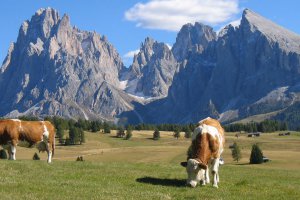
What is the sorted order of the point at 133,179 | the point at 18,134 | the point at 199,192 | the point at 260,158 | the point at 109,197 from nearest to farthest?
the point at 109,197
the point at 199,192
the point at 133,179
the point at 18,134
the point at 260,158

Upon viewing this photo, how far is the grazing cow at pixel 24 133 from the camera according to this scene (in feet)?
108

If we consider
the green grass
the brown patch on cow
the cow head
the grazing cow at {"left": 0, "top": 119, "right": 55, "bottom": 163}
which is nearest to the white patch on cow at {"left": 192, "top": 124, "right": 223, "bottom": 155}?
the brown patch on cow

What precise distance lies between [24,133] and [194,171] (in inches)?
571

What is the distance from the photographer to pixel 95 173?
94.8 feet

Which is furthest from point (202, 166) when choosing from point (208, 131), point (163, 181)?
point (163, 181)

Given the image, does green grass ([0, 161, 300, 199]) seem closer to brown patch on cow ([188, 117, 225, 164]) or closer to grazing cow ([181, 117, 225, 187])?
grazing cow ([181, 117, 225, 187])

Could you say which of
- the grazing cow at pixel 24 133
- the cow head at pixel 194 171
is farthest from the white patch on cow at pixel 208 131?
the grazing cow at pixel 24 133

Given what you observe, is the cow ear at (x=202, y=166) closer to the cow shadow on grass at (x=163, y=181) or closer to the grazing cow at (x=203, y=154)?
the grazing cow at (x=203, y=154)

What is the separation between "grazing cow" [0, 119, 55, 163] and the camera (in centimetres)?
3303

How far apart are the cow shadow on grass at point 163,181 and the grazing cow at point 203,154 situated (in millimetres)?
1295

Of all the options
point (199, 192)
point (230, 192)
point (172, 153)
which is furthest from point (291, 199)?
point (172, 153)

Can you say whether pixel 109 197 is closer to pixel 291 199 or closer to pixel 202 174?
pixel 202 174

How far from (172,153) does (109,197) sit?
13257 cm

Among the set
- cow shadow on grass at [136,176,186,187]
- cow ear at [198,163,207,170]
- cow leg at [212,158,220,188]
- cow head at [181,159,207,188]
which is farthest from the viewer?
cow shadow on grass at [136,176,186,187]
